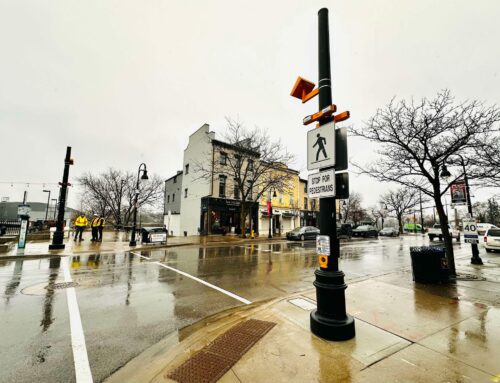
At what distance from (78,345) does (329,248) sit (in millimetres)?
4039

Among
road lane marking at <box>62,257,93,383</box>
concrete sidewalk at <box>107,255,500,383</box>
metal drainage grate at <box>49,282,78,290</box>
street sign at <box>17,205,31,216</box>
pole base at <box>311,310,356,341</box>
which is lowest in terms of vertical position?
road lane marking at <box>62,257,93,383</box>

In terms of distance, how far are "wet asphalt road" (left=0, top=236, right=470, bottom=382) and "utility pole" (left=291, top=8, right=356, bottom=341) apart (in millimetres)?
2491

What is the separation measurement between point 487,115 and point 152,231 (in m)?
18.5

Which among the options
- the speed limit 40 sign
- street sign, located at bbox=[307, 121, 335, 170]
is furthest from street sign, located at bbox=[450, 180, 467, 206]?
street sign, located at bbox=[307, 121, 335, 170]

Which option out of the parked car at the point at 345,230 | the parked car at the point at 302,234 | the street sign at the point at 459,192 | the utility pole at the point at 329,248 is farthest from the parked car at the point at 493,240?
the utility pole at the point at 329,248

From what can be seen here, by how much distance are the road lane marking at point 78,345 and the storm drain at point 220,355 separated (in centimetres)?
109

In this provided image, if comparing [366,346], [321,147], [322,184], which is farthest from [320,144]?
[366,346]

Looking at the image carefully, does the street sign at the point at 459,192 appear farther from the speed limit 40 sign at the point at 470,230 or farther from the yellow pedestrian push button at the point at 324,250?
the yellow pedestrian push button at the point at 324,250

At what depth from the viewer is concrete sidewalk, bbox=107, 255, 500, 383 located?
2725mm

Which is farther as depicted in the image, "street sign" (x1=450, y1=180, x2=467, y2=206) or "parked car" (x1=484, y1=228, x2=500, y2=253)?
"parked car" (x1=484, y1=228, x2=500, y2=253)

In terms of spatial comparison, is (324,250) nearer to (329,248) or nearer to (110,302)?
(329,248)

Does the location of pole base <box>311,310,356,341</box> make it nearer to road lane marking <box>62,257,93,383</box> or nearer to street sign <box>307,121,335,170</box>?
street sign <box>307,121,335,170</box>

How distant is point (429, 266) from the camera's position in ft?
22.9

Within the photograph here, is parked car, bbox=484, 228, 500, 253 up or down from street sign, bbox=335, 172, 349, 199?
down
